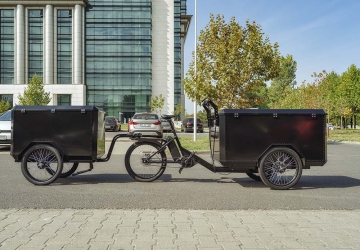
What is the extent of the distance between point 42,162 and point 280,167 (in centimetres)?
468

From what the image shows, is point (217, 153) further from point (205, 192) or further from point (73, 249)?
point (73, 249)

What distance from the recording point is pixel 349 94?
53.4 m

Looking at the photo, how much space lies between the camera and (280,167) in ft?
Answer: 23.2

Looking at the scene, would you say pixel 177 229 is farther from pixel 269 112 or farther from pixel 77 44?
pixel 77 44

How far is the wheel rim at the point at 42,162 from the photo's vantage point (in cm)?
738

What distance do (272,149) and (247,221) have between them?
2515 millimetres

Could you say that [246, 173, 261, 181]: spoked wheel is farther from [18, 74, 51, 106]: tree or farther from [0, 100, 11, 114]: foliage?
[0, 100, 11, 114]: foliage

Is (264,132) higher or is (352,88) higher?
(352,88)

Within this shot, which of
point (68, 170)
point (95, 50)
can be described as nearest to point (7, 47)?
point (95, 50)

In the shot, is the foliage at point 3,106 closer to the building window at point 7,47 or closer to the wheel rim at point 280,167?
the building window at point 7,47

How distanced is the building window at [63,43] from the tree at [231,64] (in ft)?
160

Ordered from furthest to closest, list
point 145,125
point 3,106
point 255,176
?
point 3,106 < point 145,125 < point 255,176

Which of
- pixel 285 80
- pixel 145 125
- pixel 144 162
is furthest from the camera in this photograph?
pixel 285 80

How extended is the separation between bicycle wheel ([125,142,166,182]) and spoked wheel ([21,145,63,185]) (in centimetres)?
142
